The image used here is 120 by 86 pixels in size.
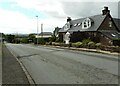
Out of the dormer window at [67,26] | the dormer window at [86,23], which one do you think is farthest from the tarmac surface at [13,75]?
the dormer window at [67,26]

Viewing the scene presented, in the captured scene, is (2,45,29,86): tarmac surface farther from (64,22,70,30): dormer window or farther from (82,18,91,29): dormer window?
(64,22,70,30): dormer window

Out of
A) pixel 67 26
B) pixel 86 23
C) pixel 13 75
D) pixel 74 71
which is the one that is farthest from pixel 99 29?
pixel 13 75

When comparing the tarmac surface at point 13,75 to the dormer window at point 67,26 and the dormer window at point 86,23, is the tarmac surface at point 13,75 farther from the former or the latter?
the dormer window at point 67,26

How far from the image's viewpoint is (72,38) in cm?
6669

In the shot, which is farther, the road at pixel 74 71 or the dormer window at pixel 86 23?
the dormer window at pixel 86 23

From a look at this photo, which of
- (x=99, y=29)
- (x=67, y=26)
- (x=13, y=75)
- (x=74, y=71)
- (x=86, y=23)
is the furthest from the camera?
(x=67, y=26)

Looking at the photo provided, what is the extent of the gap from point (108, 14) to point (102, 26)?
3.52m

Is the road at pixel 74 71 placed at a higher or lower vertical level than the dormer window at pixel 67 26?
lower

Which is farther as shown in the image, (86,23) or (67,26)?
(67,26)

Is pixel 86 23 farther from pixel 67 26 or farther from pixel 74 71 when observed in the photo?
pixel 74 71

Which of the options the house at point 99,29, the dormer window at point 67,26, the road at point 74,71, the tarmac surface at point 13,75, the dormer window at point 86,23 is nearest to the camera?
the road at point 74,71

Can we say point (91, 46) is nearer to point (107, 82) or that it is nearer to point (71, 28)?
point (107, 82)

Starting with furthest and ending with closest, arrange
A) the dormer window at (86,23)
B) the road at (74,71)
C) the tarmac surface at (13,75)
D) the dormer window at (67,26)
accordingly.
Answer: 1. the dormer window at (67,26)
2. the dormer window at (86,23)
3. the tarmac surface at (13,75)
4. the road at (74,71)

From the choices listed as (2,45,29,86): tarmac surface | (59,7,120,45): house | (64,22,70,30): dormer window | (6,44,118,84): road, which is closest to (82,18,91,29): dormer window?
(59,7,120,45): house
